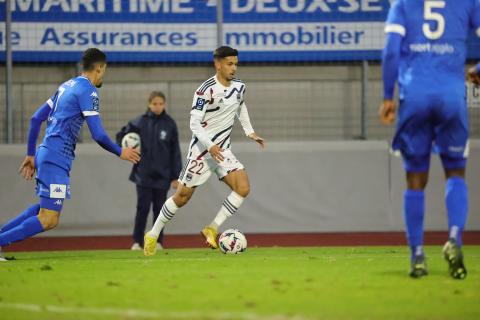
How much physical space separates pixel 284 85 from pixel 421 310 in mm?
9932

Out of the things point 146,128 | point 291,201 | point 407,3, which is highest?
point 407,3

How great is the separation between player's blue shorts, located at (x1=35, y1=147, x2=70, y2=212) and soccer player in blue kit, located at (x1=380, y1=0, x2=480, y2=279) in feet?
12.3

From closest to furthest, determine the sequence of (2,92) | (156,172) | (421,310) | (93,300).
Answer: (421,310) → (93,300) → (156,172) → (2,92)

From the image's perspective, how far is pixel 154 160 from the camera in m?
13.8

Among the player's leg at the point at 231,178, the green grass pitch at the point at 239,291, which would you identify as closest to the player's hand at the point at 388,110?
the green grass pitch at the point at 239,291

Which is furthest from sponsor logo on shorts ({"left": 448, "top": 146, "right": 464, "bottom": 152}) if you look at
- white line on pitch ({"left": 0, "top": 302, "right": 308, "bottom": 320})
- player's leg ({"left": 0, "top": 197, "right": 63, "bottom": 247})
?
player's leg ({"left": 0, "top": 197, "right": 63, "bottom": 247})

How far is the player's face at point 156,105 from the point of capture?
1361cm

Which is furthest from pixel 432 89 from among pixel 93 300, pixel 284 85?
pixel 284 85

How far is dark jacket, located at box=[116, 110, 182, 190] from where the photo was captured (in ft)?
45.1

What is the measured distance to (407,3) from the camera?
7441 mm

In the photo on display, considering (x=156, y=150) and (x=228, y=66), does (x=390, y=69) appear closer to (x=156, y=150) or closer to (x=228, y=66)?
(x=228, y=66)

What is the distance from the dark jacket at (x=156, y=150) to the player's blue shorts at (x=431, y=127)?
260 inches

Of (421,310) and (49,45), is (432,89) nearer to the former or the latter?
(421,310)

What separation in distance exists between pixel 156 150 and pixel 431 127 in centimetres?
682
